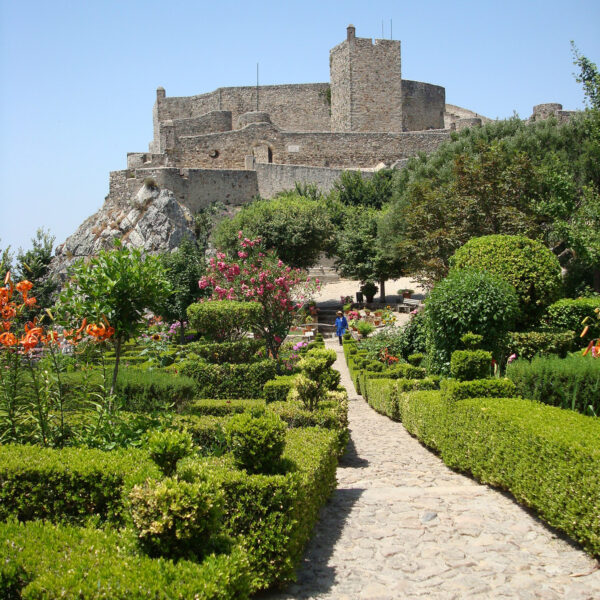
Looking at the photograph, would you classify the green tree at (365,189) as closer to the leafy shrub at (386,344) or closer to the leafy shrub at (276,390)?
the leafy shrub at (386,344)

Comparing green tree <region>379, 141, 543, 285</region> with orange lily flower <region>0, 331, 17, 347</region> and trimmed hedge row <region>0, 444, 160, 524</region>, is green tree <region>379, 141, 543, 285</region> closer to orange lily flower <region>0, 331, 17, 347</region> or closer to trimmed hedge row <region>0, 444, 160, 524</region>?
orange lily flower <region>0, 331, 17, 347</region>

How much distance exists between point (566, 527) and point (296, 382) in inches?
150

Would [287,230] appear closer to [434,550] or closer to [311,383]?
[311,383]

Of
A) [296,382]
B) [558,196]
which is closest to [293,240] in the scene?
[558,196]

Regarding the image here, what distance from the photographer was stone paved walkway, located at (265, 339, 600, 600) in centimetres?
407

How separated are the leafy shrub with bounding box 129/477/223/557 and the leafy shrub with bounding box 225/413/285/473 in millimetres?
879

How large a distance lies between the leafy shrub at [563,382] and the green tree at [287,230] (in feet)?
79.6

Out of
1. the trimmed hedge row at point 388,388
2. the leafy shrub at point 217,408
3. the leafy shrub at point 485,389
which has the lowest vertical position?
the trimmed hedge row at point 388,388

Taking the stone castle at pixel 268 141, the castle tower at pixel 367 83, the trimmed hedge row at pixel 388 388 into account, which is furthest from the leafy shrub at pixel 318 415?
the castle tower at pixel 367 83

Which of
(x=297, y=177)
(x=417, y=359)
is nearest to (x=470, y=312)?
(x=417, y=359)

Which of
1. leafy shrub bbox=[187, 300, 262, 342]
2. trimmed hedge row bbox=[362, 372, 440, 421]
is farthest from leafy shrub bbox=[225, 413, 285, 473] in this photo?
leafy shrub bbox=[187, 300, 262, 342]

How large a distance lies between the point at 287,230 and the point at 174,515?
2885 cm

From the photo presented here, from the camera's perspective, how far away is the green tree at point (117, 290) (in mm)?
6684

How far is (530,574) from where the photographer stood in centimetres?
424
